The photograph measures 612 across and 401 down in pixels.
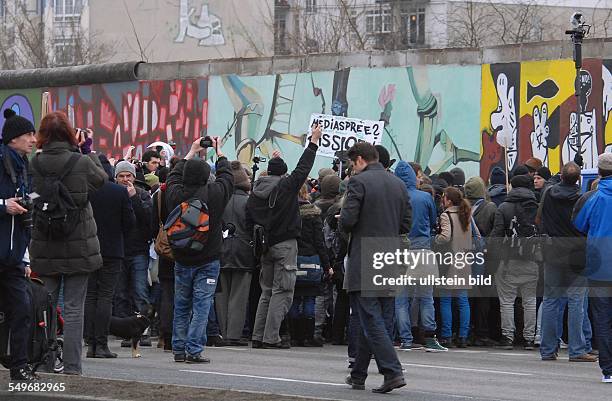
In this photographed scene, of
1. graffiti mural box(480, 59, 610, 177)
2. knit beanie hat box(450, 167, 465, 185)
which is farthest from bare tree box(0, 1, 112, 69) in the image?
knit beanie hat box(450, 167, 465, 185)

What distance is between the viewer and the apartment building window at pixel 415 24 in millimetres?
85312

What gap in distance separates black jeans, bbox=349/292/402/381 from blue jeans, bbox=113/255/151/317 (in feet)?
15.0

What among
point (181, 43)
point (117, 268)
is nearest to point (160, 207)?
point (117, 268)

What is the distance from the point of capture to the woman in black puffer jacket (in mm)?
17812

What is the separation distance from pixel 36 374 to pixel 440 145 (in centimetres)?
1484

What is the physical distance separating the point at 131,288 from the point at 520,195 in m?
4.74

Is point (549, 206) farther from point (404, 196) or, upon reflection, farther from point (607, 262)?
point (404, 196)

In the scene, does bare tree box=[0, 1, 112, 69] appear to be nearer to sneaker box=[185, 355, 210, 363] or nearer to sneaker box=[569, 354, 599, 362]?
sneaker box=[569, 354, 599, 362]

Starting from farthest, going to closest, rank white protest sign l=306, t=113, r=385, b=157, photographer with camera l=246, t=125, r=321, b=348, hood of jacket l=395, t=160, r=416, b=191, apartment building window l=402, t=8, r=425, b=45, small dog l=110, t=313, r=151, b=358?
apartment building window l=402, t=8, r=425, b=45 → white protest sign l=306, t=113, r=385, b=157 → photographer with camera l=246, t=125, r=321, b=348 → hood of jacket l=395, t=160, r=416, b=191 → small dog l=110, t=313, r=151, b=358

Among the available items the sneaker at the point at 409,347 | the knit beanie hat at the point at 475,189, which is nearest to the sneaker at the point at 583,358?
the sneaker at the point at 409,347

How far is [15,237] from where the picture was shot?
11.3 m

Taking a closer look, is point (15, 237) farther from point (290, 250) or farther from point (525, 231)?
point (525, 231)

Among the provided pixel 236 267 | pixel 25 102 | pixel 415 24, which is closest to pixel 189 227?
pixel 236 267

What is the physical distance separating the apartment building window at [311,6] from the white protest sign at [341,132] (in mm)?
54804
